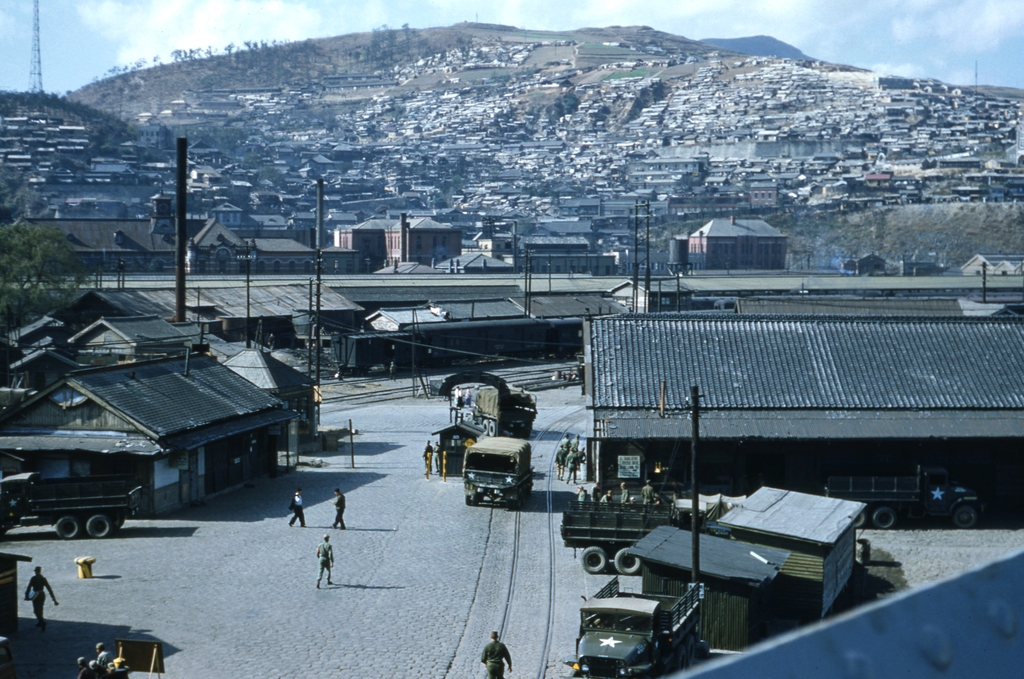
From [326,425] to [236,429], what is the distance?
39.0 ft

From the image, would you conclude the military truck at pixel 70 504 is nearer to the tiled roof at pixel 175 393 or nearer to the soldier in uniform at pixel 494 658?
the tiled roof at pixel 175 393

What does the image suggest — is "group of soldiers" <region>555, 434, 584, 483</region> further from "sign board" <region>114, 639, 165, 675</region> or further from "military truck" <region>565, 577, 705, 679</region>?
"sign board" <region>114, 639, 165, 675</region>

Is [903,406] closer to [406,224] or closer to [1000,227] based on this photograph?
[406,224]

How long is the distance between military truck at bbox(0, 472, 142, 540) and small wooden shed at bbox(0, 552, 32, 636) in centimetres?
624

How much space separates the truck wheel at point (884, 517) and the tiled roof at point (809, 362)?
2937mm

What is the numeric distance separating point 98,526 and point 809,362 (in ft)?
59.2

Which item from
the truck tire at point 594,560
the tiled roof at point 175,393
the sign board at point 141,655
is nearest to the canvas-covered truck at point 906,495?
the truck tire at point 594,560

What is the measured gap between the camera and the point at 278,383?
3303 centimetres

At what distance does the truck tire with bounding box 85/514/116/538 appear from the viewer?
22062 mm

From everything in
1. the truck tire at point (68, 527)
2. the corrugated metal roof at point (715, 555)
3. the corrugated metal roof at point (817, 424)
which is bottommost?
the truck tire at point (68, 527)

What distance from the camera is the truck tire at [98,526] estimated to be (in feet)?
72.4

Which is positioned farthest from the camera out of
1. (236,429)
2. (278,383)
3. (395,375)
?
(395,375)

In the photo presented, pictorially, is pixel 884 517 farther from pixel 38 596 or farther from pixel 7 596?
pixel 7 596

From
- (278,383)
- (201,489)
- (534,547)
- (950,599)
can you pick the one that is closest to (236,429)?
(201,489)
